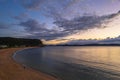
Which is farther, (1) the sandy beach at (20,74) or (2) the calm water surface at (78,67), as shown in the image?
(2) the calm water surface at (78,67)

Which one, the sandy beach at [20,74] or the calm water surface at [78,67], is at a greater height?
the sandy beach at [20,74]

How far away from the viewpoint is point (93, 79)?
21953 mm

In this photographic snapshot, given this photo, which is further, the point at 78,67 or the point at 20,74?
the point at 78,67

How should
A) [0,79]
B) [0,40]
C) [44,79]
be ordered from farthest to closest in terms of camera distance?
[0,40] < [44,79] < [0,79]

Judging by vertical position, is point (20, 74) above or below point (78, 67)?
above

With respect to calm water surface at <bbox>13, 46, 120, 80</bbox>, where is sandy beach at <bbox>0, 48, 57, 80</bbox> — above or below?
above

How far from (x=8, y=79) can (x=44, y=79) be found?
3.88 m

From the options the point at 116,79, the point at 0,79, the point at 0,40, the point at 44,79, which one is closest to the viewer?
the point at 0,79

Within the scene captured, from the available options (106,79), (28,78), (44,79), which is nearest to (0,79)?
(28,78)

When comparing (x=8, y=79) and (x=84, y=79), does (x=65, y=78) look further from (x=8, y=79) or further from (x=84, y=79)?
(x=8, y=79)

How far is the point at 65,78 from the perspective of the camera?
22531 mm

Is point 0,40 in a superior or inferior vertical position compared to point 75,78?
superior

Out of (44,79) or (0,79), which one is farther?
(44,79)

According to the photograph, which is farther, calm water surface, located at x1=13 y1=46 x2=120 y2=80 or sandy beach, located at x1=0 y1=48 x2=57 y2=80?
calm water surface, located at x1=13 y1=46 x2=120 y2=80
